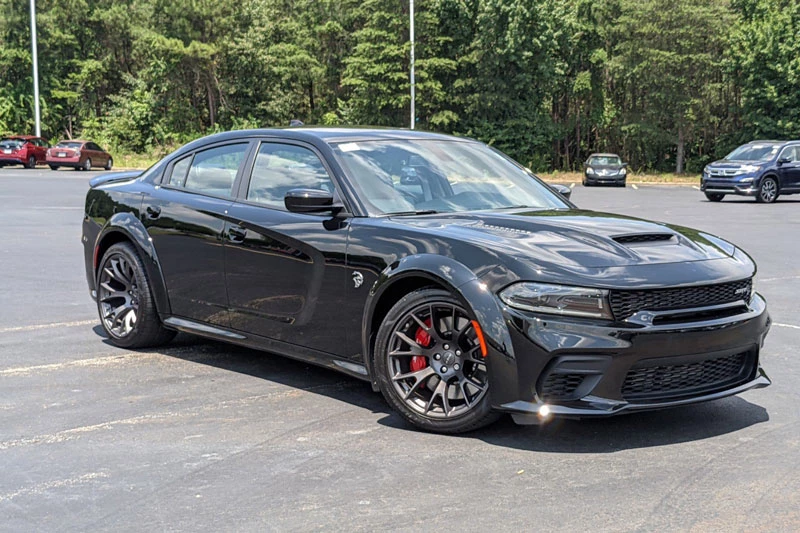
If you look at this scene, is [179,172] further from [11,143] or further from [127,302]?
[11,143]

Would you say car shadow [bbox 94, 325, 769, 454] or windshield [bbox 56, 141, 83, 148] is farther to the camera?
windshield [bbox 56, 141, 83, 148]

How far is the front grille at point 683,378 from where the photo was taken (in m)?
4.77

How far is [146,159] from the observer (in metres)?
58.0

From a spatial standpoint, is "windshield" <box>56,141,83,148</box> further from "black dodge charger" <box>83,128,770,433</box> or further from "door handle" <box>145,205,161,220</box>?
"door handle" <box>145,205,161,220</box>

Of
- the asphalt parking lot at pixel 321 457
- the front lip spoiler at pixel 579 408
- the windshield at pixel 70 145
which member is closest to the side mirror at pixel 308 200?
the asphalt parking lot at pixel 321 457

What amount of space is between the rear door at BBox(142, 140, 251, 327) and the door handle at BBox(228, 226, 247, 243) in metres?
0.10

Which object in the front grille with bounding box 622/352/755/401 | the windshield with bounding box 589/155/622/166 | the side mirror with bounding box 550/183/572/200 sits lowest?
the front grille with bounding box 622/352/755/401

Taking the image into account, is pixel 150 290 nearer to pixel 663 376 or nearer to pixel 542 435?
pixel 542 435

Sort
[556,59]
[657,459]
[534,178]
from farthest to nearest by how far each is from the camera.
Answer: [556,59] < [534,178] < [657,459]

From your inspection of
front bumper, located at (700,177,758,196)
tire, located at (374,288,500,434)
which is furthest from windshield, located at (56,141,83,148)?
tire, located at (374,288,500,434)

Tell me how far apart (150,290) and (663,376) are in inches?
146

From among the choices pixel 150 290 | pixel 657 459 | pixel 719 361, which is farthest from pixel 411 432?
pixel 150 290

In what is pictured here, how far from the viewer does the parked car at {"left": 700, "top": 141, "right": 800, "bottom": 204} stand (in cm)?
2791

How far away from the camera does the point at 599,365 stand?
183 inches
